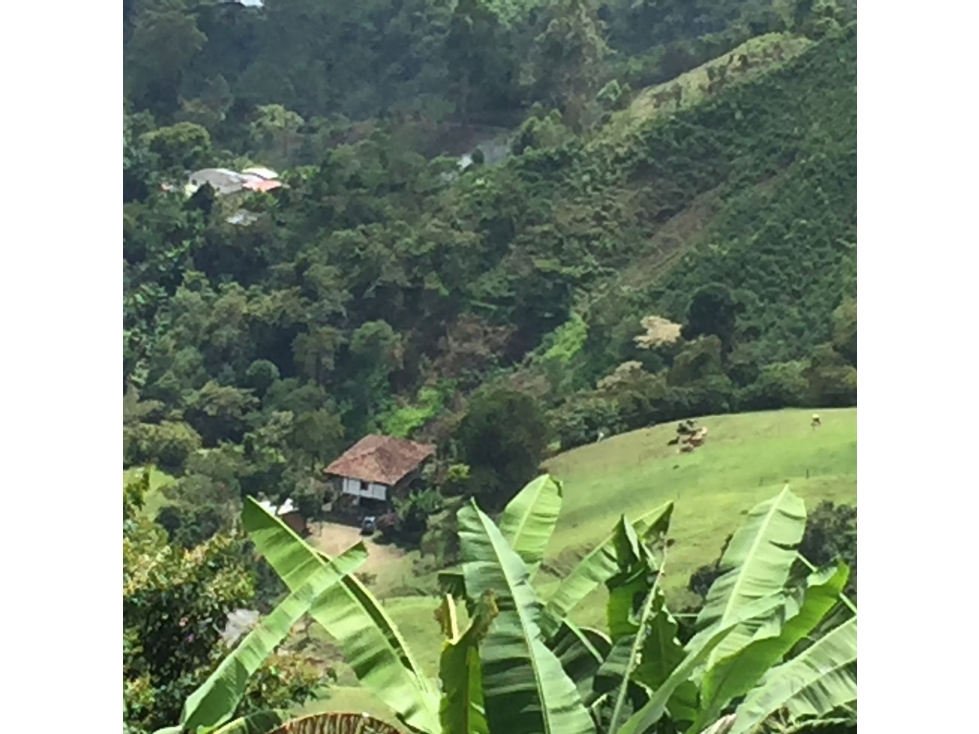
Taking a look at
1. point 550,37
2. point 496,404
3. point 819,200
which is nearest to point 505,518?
point 496,404

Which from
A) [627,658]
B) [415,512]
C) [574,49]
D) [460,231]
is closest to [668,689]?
[627,658]

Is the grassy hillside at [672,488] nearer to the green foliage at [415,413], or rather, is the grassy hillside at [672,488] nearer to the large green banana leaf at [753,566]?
the green foliage at [415,413]

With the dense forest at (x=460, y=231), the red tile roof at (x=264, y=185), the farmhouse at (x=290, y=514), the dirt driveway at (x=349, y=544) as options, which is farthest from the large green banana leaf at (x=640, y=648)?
the red tile roof at (x=264, y=185)

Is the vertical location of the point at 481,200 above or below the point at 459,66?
below

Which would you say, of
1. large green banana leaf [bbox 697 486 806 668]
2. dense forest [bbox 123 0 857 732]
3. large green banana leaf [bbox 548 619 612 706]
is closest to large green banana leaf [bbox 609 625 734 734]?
large green banana leaf [bbox 697 486 806 668]
